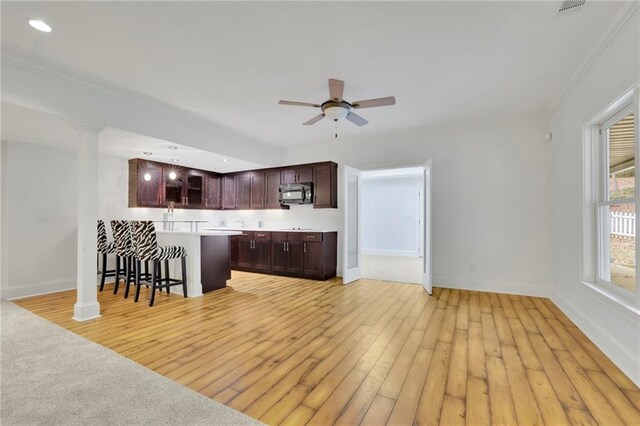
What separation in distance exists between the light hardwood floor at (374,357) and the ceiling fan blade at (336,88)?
2.53 meters

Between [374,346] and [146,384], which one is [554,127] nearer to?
[374,346]

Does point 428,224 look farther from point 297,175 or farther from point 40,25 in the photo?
point 40,25

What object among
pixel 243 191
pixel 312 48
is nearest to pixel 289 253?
pixel 243 191

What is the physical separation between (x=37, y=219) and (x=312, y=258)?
4.49 m

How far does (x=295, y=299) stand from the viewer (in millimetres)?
4129

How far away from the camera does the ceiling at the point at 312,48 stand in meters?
2.19

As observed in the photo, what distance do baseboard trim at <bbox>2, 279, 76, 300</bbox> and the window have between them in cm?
721

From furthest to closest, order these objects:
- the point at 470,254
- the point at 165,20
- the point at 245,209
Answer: the point at 245,209, the point at 470,254, the point at 165,20

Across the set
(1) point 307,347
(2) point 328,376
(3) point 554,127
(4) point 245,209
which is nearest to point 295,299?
(1) point 307,347

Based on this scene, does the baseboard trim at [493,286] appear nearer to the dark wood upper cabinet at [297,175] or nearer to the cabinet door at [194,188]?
the dark wood upper cabinet at [297,175]

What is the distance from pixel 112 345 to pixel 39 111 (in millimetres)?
2556

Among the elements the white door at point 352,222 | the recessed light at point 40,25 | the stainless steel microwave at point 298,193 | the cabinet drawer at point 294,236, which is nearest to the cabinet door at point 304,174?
the stainless steel microwave at point 298,193

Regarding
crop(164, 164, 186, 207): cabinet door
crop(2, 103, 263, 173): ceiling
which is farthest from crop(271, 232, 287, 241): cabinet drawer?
crop(164, 164, 186, 207): cabinet door

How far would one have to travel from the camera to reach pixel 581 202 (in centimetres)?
308
